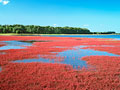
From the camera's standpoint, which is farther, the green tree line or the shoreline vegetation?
the green tree line

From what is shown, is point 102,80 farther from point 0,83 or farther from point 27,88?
point 0,83

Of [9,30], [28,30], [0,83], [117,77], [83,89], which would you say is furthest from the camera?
[28,30]

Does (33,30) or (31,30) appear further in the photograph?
(33,30)

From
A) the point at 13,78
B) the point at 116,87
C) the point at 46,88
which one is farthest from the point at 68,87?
the point at 13,78

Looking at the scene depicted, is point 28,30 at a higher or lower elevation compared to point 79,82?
higher

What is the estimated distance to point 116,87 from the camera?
20.4 feet

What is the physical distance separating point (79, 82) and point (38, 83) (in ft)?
8.32

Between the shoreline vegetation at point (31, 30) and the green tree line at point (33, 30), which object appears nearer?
the shoreline vegetation at point (31, 30)

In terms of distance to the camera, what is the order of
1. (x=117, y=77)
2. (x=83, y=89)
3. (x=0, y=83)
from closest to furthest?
(x=83, y=89), (x=0, y=83), (x=117, y=77)

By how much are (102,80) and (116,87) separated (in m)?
1.00

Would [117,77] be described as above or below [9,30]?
below

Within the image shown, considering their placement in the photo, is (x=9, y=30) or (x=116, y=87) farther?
(x=9, y=30)

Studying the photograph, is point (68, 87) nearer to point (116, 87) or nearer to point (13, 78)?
point (116, 87)

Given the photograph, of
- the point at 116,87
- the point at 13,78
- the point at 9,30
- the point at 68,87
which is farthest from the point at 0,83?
the point at 9,30
